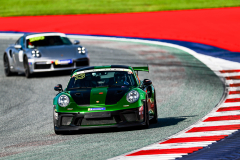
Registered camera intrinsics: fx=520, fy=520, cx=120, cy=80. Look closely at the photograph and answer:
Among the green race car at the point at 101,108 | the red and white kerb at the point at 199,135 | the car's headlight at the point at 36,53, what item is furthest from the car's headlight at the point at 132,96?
the car's headlight at the point at 36,53

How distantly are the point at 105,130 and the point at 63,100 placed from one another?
83cm

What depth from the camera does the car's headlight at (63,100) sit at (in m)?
7.96

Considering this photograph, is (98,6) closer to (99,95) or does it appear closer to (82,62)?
(82,62)

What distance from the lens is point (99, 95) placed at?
8.03 meters

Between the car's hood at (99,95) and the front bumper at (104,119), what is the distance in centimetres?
21

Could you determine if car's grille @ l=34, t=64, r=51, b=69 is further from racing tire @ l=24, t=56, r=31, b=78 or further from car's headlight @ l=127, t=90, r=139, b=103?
car's headlight @ l=127, t=90, r=139, b=103

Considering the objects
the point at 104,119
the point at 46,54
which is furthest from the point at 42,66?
the point at 104,119

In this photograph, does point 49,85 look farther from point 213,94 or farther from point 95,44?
point 95,44

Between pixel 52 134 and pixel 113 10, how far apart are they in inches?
1049

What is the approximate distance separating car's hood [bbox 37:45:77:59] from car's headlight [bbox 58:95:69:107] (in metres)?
7.52

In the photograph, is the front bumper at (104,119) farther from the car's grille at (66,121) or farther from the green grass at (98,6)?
the green grass at (98,6)

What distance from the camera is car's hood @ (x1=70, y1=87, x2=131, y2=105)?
25.8ft

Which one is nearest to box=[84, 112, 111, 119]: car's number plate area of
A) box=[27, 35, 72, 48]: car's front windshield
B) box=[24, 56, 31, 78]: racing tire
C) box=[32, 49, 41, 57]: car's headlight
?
box=[32, 49, 41, 57]: car's headlight

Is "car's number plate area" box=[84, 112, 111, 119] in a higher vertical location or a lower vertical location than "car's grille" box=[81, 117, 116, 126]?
higher
